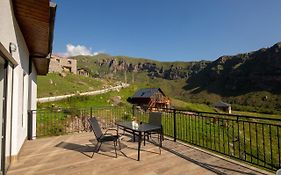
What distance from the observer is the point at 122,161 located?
4766mm

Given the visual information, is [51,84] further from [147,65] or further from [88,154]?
[147,65]

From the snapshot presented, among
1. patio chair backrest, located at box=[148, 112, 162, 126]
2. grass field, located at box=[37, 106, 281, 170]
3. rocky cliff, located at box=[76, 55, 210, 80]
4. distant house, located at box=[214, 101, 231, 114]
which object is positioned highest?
rocky cliff, located at box=[76, 55, 210, 80]

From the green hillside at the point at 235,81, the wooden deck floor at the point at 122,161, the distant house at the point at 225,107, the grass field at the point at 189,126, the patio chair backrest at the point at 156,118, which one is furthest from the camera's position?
the green hillside at the point at 235,81

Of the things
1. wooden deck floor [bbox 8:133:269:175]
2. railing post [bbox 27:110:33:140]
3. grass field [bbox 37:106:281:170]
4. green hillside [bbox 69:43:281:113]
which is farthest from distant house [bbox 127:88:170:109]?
wooden deck floor [bbox 8:133:269:175]

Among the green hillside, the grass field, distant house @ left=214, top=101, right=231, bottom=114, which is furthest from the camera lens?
the green hillside

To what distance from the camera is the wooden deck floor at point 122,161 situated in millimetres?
4176

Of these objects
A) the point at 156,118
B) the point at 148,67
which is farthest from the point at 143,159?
the point at 148,67

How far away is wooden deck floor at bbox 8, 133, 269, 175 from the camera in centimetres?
418

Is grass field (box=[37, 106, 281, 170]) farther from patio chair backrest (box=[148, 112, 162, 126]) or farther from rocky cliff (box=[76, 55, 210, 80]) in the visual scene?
rocky cliff (box=[76, 55, 210, 80])

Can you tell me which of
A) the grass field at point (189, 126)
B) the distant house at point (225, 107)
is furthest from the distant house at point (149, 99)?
the distant house at point (225, 107)

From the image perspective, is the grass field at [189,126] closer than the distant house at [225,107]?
Yes

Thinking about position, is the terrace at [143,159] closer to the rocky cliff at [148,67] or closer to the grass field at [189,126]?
the grass field at [189,126]

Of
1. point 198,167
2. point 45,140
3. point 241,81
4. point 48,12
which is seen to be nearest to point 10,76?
point 48,12

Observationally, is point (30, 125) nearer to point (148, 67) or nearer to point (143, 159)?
point (143, 159)
